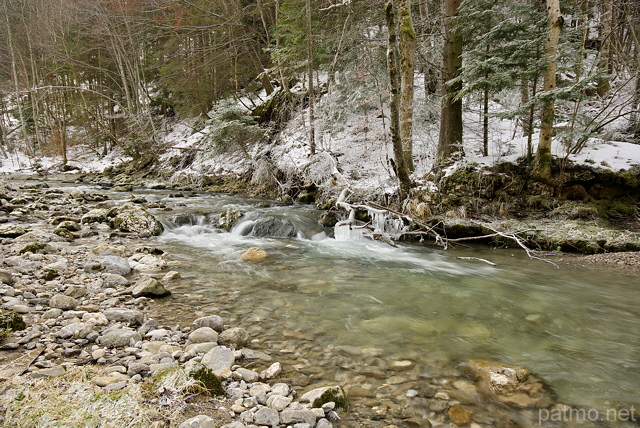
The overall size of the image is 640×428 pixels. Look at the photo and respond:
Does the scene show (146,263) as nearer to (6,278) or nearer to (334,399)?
(6,278)

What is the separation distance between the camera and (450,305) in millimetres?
4168

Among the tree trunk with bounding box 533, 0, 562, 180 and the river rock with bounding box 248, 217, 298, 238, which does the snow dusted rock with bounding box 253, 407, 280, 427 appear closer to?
the river rock with bounding box 248, 217, 298, 238

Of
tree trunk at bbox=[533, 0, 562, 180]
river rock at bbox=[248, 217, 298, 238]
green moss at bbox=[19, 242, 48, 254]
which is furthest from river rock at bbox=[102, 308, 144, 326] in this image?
tree trunk at bbox=[533, 0, 562, 180]

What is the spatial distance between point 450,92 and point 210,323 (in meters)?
8.33

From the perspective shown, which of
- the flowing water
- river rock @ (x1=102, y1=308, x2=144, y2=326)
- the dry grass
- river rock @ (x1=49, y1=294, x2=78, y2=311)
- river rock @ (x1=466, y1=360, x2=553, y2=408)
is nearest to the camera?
the dry grass

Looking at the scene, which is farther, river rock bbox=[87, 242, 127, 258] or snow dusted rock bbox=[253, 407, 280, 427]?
river rock bbox=[87, 242, 127, 258]

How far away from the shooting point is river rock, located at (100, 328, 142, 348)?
2.66 meters

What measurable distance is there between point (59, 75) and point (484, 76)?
3230 centimetres

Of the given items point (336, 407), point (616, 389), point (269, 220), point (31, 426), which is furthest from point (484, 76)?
point (31, 426)

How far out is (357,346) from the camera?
121 inches

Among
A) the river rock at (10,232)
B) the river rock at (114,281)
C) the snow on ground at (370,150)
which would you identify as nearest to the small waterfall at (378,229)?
the snow on ground at (370,150)

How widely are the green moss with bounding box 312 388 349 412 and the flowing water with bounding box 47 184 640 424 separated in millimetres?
348

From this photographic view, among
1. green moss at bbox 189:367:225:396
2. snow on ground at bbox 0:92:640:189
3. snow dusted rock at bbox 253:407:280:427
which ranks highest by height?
snow on ground at bbox 0:92:640:189

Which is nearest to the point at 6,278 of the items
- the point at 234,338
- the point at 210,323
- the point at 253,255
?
the point at 210,323
